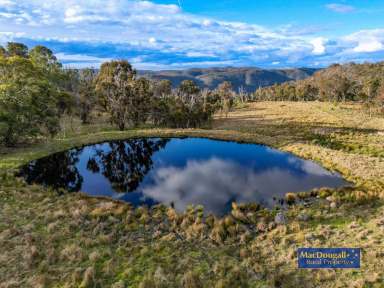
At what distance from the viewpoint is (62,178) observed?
2683 centimetres

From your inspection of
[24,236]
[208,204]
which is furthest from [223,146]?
[24,236]

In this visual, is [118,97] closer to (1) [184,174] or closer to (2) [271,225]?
(1) [184,174]

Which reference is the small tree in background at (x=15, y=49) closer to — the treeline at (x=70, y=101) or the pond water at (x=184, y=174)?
the treeline at (x=70, y=101)

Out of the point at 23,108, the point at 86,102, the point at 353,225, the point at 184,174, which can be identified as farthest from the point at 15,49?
the point at 353,225

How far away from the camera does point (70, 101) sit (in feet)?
185

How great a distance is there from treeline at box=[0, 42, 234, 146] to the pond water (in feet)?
21.9

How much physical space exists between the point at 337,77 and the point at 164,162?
96.2 metres

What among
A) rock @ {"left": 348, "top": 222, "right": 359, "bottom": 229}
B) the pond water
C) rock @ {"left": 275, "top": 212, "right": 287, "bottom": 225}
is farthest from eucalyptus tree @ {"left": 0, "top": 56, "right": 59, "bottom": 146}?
rock @ {"left": 348, "top": 222, "right": 359, "bottom": 229}

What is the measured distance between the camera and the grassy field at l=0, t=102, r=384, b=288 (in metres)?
Result: 12.4

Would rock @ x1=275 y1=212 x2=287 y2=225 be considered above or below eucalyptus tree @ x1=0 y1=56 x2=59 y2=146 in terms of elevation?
below

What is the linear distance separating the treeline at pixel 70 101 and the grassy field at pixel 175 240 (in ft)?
40.3

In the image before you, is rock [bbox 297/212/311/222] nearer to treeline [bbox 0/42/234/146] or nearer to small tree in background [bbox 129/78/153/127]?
treeline [bbox 0/42/234/146]

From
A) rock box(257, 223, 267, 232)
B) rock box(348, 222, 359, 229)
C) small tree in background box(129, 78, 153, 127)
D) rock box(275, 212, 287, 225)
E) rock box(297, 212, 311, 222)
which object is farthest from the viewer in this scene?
small tree in background box(129, 78, 153, 127)

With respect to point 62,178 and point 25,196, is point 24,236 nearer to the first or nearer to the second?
point 25,196
